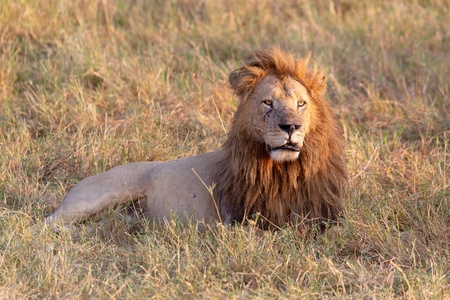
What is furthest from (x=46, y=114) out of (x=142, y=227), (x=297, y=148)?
(x=297, y=148)

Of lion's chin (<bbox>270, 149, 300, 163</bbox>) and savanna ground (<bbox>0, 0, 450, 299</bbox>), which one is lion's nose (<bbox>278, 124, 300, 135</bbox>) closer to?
lion's chin (<bbox>270, 149, 300, 163</bbox>)

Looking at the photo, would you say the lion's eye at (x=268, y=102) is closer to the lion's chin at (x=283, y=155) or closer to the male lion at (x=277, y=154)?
the male lion at (x=277, y=154)

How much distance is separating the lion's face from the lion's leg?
1.11 meters

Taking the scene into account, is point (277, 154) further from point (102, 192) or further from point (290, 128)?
point (102, 192)

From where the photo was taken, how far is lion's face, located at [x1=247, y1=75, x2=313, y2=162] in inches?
139

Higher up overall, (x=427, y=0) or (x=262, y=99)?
(x=427, y=0)

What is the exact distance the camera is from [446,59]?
6.90 m

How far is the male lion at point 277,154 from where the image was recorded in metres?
3.74

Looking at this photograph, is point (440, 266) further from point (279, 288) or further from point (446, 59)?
point (446, 59)

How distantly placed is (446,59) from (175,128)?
3207mm

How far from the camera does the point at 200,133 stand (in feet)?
18.5

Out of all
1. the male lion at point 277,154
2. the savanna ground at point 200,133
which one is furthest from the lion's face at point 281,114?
the savanna ground at point 200,133

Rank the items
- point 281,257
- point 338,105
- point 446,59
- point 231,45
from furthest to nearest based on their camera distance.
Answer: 1. point 231,45
2. point 446,59
3. point 338,105
4. point 281,257

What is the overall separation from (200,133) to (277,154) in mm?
2145
